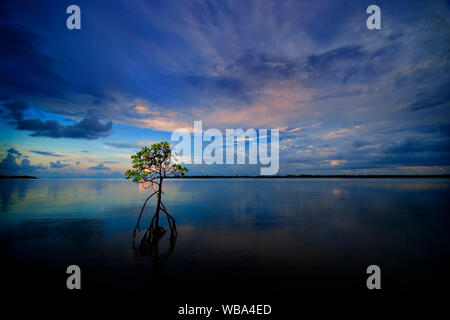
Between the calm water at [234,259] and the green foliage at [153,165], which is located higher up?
the green foliage at [153,165]

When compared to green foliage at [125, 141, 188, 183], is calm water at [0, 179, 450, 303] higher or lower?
lower

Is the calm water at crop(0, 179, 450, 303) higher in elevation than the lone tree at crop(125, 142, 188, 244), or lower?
lower

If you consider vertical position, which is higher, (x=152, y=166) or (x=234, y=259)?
(x=152, y=166)

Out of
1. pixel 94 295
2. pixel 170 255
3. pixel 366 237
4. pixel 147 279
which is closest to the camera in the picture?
pixel 94 295

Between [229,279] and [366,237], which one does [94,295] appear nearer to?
[229,279]

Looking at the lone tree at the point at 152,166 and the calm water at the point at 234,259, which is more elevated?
the lone tree at the point at 152,166

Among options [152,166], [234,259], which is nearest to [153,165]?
[152,166]

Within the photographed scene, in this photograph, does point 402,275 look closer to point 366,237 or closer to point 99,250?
point 366,237

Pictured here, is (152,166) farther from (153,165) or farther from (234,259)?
(234,259)
